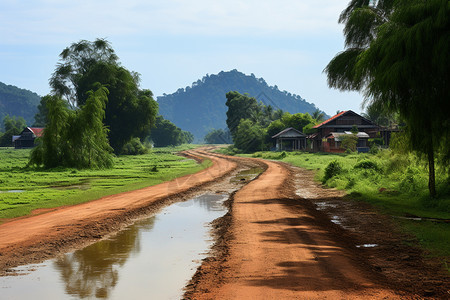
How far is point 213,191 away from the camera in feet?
86.6

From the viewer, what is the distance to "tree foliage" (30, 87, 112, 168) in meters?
42.1

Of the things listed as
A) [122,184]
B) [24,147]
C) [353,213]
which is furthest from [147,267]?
[24,147]

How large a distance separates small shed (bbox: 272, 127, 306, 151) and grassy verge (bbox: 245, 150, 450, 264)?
54220 mm

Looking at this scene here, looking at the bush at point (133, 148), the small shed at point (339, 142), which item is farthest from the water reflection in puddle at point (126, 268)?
the bush at point (133, 148)

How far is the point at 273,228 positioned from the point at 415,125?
20.9 ft

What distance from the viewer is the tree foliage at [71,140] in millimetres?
42125

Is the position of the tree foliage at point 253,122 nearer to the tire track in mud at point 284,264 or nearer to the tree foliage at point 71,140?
the tree foliage at point 71,140

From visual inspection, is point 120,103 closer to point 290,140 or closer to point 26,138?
point 290,140

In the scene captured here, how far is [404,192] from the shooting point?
2116cm

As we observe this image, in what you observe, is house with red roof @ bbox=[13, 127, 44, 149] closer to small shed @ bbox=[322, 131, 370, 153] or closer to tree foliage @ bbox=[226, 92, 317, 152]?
tree foliage @ bbox=[226, 92, 317, 152]

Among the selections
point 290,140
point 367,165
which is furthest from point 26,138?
point 367,165

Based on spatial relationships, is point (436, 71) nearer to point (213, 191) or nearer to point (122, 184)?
point (213, 191)

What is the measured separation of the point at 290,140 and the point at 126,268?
8160cm

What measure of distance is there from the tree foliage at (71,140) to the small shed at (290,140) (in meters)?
47.3
